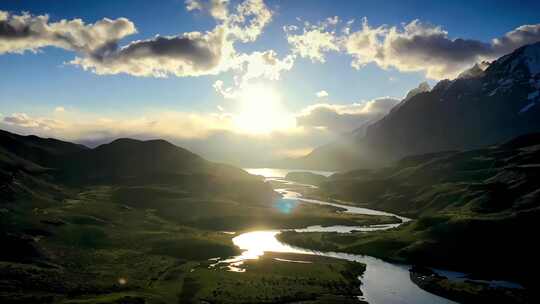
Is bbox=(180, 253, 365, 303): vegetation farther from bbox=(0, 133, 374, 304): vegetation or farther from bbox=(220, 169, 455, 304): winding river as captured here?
bbox=(220, 169, 455, 304): winding river

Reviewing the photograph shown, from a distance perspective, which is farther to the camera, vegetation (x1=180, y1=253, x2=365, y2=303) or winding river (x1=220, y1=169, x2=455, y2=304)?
winding river (x1=220, y1=169, x2=455, y2=304)

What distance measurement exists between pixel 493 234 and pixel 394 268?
35.1 metres

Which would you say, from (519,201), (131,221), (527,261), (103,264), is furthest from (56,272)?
(519,201)

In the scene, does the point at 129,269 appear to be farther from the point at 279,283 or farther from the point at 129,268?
the point at 279,283

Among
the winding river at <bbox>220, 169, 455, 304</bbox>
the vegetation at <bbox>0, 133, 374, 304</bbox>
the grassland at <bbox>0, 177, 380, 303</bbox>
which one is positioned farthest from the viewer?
the winding river at <bbox>220, 169, 455, 304</bbox>

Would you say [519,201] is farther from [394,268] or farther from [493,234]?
[394,268]

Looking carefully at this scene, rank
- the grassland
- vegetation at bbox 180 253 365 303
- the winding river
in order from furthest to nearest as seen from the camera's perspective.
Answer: the winding river, vegetation at bbox 180 253 365 303, the grassland

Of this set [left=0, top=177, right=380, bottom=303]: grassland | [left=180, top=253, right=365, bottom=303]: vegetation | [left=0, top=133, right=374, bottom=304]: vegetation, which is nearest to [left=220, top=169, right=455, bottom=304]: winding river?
[left=180, top=253, right=365, bottom=303]: vegetation

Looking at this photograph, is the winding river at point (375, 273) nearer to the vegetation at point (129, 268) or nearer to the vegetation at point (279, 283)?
the vegetation at point (279, 283)

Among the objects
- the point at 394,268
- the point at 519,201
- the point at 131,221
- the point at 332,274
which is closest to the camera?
the point at 332,274

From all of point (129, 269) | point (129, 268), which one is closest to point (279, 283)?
point (129, 269)

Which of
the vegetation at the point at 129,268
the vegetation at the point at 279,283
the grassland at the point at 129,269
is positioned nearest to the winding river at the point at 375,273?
the vegetation at the point at 279,283

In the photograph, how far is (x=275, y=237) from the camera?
189 m

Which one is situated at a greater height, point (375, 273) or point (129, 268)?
point (375, 273)
